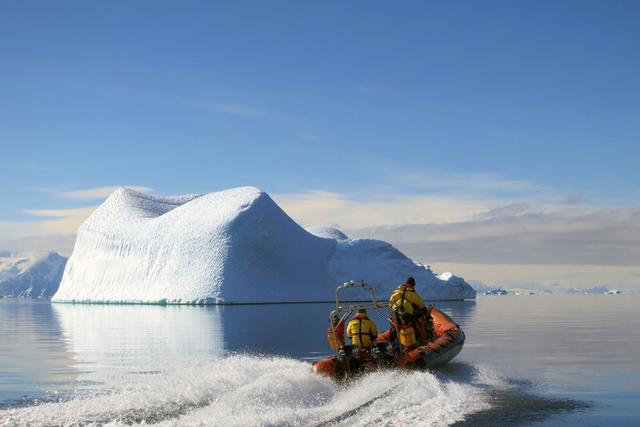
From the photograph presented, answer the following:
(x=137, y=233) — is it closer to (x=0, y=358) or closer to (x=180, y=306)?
(x=180, y=306)

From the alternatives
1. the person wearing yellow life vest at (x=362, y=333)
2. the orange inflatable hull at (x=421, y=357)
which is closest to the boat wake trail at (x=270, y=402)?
the orange inflatable hull at (x=421, y=357)

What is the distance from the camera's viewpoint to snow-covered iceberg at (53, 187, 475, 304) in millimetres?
51406

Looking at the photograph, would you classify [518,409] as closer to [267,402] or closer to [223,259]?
[267,402]

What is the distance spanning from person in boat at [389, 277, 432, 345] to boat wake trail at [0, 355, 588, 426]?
4.16ft

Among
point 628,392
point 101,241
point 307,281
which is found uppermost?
point 101,241

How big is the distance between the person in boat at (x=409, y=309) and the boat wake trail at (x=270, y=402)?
1.27m

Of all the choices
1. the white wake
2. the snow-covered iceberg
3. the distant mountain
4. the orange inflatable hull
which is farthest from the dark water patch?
the distant mountain

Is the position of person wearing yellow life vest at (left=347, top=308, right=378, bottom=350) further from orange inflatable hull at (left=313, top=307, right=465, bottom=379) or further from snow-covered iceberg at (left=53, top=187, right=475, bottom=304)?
snow-covered iceberg at (left=53, top=187, right=475, bottom=304)

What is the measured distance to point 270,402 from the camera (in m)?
9.63

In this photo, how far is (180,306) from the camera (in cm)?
5225

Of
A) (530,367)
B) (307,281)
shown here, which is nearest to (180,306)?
(307,281)

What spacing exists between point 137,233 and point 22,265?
12921 cm

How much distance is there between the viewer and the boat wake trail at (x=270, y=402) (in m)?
8.93

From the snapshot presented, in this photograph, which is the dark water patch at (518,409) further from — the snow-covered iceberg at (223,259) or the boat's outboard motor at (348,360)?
the snow-covered iceberg at (223,259)
